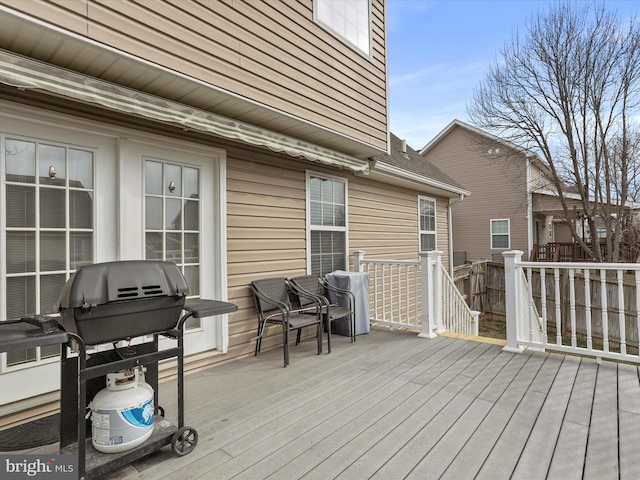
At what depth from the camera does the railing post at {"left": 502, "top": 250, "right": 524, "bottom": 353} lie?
369cm

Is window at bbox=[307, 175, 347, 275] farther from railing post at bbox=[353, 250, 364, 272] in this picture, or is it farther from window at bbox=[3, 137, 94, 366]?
window at bbox=[3, 137, 94, 366]

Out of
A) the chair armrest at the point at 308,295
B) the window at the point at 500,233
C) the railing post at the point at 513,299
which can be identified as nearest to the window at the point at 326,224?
the chair armrest at the point at 308,295

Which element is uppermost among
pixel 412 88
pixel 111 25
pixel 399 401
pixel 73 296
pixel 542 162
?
pixel 412 88

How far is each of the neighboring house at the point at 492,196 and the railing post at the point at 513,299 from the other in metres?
8.62

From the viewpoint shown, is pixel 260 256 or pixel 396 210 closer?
pixel 260 256

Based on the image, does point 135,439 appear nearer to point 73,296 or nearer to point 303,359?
point 73,296

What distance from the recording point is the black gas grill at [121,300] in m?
1.60

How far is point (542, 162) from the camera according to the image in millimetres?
10469

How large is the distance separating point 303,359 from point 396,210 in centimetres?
396

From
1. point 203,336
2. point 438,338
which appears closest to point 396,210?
point 438,338

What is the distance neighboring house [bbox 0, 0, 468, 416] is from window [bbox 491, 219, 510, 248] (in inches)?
422

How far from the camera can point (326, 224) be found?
499 centimetres

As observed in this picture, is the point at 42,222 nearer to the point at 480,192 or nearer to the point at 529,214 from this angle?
the point at 529,214

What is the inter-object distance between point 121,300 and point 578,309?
8.11 m
